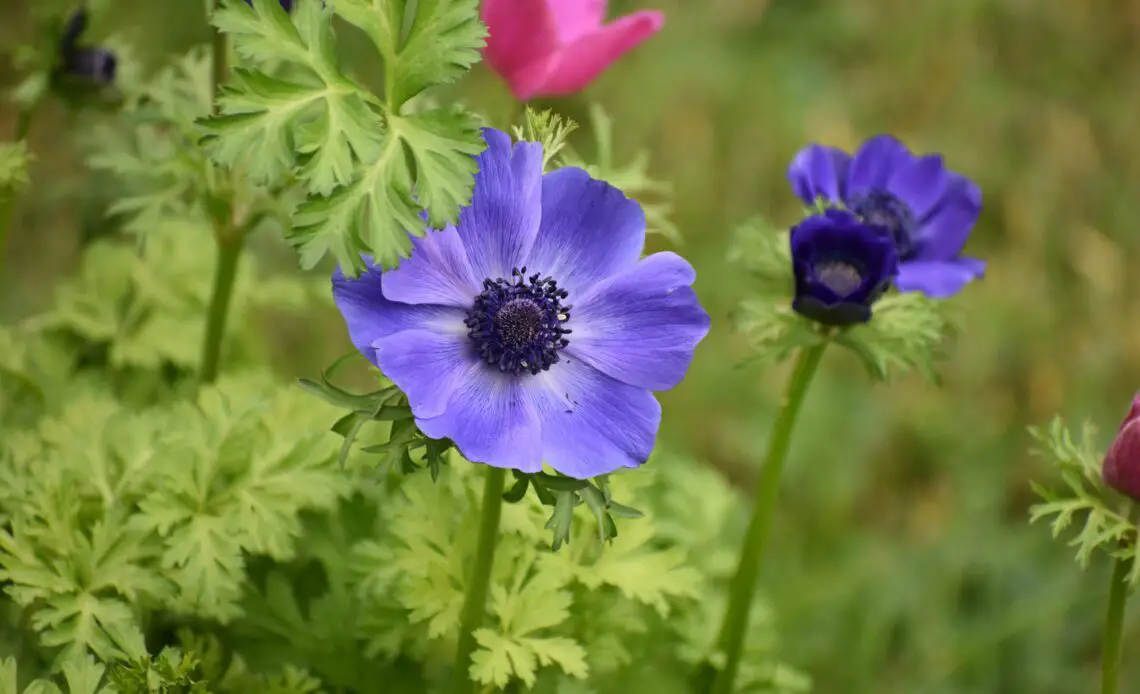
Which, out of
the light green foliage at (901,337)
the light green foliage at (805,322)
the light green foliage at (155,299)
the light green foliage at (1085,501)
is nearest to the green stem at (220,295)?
the light green foliage at (155,299)

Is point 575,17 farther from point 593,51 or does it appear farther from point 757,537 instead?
point 757,537

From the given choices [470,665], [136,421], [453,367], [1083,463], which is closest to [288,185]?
[136,421]

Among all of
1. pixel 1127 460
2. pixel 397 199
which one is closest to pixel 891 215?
pixel 1127 460

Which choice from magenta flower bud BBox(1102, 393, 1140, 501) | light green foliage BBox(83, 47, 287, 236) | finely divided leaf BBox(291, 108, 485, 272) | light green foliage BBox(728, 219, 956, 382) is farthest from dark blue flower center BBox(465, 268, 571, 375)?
magenta flower bud BBox(1102, 393, 1140, 501)

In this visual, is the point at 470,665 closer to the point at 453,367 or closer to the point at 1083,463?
the point at 453,367

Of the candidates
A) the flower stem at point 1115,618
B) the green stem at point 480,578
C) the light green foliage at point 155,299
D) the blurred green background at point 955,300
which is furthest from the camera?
the blurred green background at point 955,300

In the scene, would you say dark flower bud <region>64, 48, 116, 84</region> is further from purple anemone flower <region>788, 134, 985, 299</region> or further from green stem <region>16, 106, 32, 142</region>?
purple anemone flower <region>788, 134, 985, 299</region>

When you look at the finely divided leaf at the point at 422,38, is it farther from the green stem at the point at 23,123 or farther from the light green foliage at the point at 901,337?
the green stem at the point at 23,123
